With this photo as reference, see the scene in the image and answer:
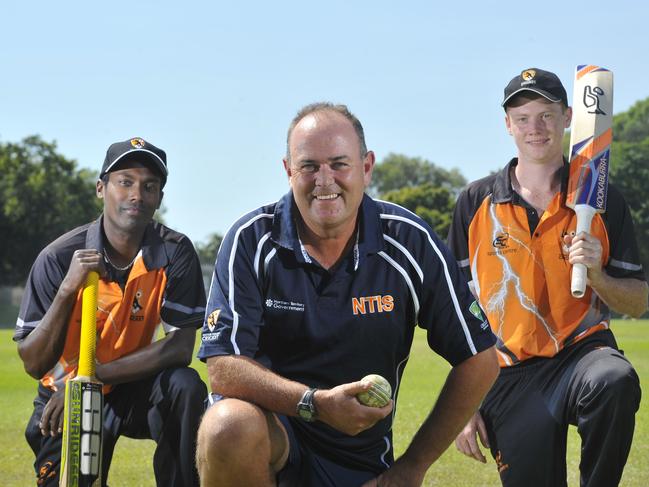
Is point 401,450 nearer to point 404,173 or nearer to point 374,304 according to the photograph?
point 374,304

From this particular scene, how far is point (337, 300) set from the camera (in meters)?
4.75

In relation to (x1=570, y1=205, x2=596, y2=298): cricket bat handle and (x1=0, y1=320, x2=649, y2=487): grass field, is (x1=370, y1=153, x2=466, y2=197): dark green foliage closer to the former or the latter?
(x1=0, y1=320, x2=649, y2=487): grass field

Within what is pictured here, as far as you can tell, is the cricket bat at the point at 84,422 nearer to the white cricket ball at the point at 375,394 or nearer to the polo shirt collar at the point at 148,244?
the polo shirt collar at the point at 148,244

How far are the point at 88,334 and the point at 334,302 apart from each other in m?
1.52

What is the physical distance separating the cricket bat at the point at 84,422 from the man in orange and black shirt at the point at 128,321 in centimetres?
27

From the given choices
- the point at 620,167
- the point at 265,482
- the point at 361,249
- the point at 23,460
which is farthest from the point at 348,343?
the point at 620,167

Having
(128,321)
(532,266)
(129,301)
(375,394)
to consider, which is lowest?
(375,394)

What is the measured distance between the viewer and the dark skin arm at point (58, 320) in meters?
5.75

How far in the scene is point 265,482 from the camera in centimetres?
448

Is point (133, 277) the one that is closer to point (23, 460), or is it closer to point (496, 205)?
point (496, 205)

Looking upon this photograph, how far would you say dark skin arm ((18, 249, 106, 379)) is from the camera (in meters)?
5.75

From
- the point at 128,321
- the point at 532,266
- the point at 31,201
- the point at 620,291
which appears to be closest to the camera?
the point at 620,291

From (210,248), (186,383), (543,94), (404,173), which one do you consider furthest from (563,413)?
(404,173)

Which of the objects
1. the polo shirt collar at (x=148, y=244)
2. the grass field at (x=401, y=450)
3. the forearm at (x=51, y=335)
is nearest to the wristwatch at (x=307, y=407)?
the forearm at (x=51, y=335)
